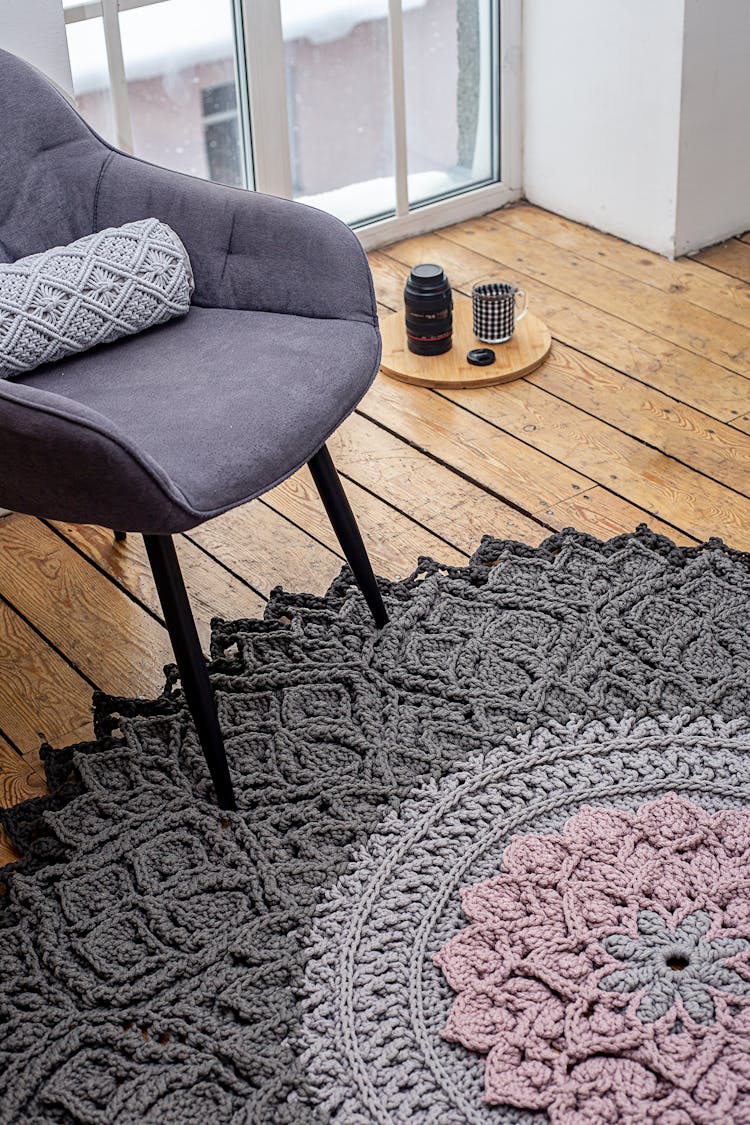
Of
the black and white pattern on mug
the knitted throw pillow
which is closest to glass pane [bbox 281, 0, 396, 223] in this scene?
the black and white pattern on mug

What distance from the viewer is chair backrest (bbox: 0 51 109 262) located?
1.72 metres

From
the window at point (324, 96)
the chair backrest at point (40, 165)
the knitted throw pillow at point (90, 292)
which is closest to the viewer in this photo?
the knitted throw pillow at point (90, 292)

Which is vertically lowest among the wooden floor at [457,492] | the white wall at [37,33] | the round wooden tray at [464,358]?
the wooden floor at [457,492]

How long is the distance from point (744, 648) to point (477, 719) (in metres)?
0.37

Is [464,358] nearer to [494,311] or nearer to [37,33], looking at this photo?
[494,311]

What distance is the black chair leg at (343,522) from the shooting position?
1644 millimetres

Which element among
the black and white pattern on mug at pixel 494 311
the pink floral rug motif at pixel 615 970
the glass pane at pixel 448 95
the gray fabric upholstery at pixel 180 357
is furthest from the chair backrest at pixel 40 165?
the glass pane at pixel 448 95

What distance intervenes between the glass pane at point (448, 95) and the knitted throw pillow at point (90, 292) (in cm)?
126

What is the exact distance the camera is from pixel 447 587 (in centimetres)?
183

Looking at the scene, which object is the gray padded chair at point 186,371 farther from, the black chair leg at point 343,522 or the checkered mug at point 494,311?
the checkered mug at point 494,311

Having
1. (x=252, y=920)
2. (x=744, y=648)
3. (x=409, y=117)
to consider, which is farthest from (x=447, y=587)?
(x=409, y=117)

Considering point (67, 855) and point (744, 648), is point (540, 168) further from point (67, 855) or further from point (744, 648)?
point (67, 855)

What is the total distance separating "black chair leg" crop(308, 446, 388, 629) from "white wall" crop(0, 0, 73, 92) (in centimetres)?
81

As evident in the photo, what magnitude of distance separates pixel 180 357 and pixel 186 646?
39 centimetres
